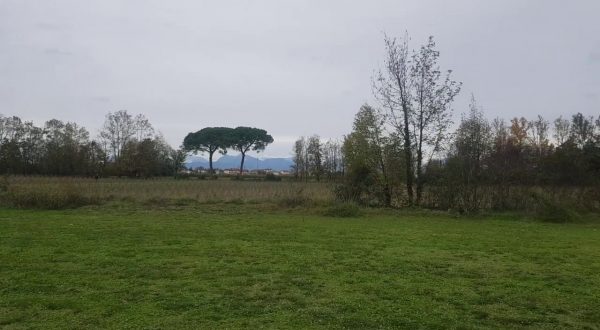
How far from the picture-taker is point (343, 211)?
17.3 metres

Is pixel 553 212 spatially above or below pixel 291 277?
above

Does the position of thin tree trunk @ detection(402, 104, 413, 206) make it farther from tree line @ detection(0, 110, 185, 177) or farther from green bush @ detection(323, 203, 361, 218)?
tree line @ detection(0, 110, 185, 177)

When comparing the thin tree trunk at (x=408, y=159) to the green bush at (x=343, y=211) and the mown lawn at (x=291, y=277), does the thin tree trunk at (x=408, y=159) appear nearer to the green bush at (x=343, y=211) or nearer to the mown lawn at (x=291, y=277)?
the green bush at (x=343, y=211)

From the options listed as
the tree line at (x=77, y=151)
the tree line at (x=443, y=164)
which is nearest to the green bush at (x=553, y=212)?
the tree line at (x=443, y=164)

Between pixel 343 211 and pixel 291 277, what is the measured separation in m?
10.6

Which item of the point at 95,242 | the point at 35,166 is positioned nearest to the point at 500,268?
the point at 95,242

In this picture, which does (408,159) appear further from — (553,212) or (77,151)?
(77,151)

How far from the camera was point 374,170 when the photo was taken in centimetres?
2109

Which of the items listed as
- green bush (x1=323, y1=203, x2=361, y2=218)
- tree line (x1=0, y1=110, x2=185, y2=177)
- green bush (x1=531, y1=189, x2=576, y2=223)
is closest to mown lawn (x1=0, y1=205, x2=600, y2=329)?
green bush (x1=323, y1=203, x2=361, y2=218)

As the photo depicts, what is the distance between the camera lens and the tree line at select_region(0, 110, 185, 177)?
47.4 meters

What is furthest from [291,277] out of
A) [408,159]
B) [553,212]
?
[408,159]

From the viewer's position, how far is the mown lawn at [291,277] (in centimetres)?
500

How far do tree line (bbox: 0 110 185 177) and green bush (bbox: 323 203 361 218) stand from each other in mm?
33463

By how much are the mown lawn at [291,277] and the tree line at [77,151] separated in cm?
3800
